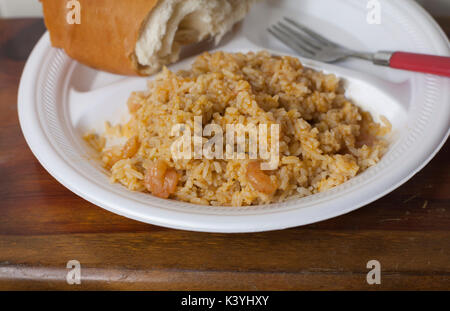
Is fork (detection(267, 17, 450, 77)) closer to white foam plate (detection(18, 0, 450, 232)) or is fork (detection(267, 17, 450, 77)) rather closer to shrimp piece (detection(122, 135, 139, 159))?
white foam plate (detection(18, 0, 450, 232))

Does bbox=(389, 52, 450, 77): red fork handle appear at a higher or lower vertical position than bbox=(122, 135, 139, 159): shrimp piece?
higher

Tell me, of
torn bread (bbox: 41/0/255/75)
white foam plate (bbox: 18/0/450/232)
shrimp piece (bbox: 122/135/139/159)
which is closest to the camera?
white foam plate (bbox: 18/0/450/232)

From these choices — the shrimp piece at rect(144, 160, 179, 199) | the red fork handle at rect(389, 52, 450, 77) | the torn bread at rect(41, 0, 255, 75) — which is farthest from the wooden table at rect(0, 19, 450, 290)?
the torn bread at rect(41, 0, 255, 75)

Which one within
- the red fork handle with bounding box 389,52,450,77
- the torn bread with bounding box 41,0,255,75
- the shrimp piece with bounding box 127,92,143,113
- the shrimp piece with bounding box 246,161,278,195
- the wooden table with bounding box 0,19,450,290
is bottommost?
the wooden table with bounding box 0,19,450,290

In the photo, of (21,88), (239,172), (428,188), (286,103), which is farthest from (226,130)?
(21,88)

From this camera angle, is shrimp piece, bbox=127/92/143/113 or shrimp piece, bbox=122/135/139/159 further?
shrimp piece, bbox=127/92/143/113

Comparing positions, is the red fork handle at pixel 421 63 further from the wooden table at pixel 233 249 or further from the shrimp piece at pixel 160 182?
the shrimp piece at pixel 160 182

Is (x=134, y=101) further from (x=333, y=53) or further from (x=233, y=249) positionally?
(x=333, y=53)

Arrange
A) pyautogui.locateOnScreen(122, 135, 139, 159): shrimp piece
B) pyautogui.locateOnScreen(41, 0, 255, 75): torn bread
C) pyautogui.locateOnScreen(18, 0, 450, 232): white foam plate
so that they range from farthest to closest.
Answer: pyautogui.locateOnScreen(41, 0, 255, 75): torn bread
pyautogui.locateOnScreen(122, 135, 139, 159): shrimp piece
pyautogui.locateOnScreen(18, 0, 450, 232): white foam plate

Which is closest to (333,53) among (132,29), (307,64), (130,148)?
(307,64)
